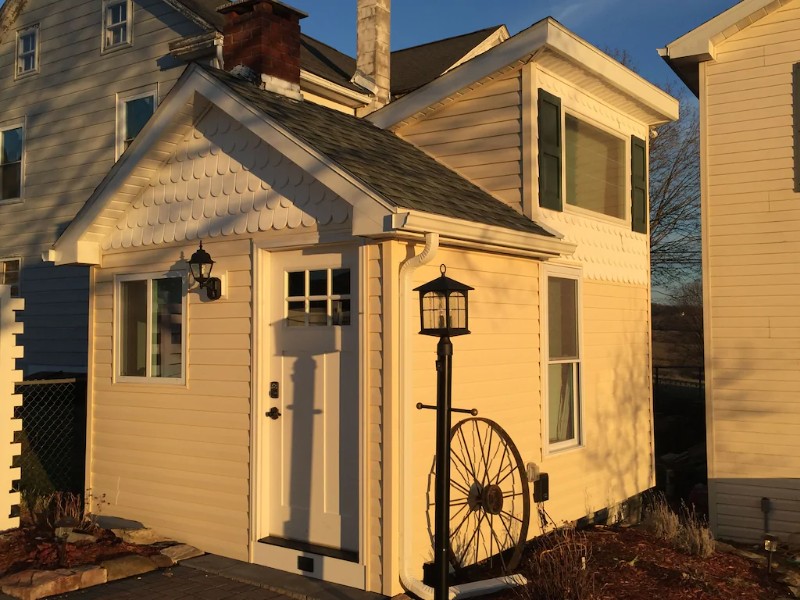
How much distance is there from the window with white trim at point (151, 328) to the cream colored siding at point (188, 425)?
103 mm

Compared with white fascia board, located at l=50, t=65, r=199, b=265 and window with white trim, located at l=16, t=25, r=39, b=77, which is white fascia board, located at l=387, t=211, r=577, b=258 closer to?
white fascia board, located at l=50, t=65, r=199, b=265

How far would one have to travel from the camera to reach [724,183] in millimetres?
10133

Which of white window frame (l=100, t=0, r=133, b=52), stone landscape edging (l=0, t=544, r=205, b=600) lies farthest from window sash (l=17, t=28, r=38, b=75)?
stone landscape edging (l=0, t=544, r=205, b=600)

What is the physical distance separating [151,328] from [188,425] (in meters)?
1.12

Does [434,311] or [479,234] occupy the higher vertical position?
[479,234]

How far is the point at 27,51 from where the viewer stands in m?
15.2

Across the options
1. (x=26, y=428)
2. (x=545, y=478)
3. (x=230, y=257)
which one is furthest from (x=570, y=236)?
(x=26, y=428)

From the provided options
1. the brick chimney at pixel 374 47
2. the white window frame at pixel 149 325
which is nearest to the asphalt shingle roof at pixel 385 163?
the white window frame at pixel 149 325

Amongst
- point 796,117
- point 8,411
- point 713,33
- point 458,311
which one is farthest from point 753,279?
point 8,411

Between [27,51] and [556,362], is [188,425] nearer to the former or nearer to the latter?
[556,362]

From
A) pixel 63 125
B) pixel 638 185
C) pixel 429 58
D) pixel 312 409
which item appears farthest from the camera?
pixel 429 58

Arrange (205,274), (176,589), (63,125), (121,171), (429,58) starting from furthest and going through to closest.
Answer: (429,58)
(63,125)
(121,171)
(205,274)
(176,589)

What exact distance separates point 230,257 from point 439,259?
1.92 metres

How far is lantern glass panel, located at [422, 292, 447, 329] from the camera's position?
17.3 ft
